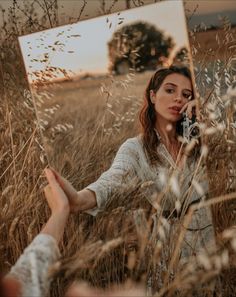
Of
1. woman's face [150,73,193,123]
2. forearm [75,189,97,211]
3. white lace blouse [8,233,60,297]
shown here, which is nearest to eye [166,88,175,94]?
woman's face [150,73,193,123]

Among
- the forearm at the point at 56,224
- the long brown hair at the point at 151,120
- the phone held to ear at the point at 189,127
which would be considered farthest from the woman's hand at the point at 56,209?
the phone held to ear at the point at 189,127

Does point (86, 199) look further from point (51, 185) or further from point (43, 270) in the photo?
point (43, 270)

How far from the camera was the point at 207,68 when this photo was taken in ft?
5.14

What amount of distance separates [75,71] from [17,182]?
387 millimetres

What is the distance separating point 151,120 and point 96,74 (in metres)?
0.20

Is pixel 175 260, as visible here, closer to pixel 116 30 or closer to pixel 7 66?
pixel 116 30

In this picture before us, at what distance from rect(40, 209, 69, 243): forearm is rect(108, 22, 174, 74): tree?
0.42 meters

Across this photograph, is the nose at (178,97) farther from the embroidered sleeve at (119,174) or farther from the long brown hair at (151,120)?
the embroidered sleeve at (119,174)

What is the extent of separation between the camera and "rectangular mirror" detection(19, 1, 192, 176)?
1.55 metres

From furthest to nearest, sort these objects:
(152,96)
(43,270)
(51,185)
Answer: (51,185)
(152,96)
(43,270)

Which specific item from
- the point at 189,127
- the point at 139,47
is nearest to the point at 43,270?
the point at 189,127

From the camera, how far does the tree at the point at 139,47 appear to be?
1551 mm

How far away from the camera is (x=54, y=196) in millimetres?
1674

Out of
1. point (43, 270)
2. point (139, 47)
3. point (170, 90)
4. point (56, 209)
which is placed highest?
point (139, 47)
